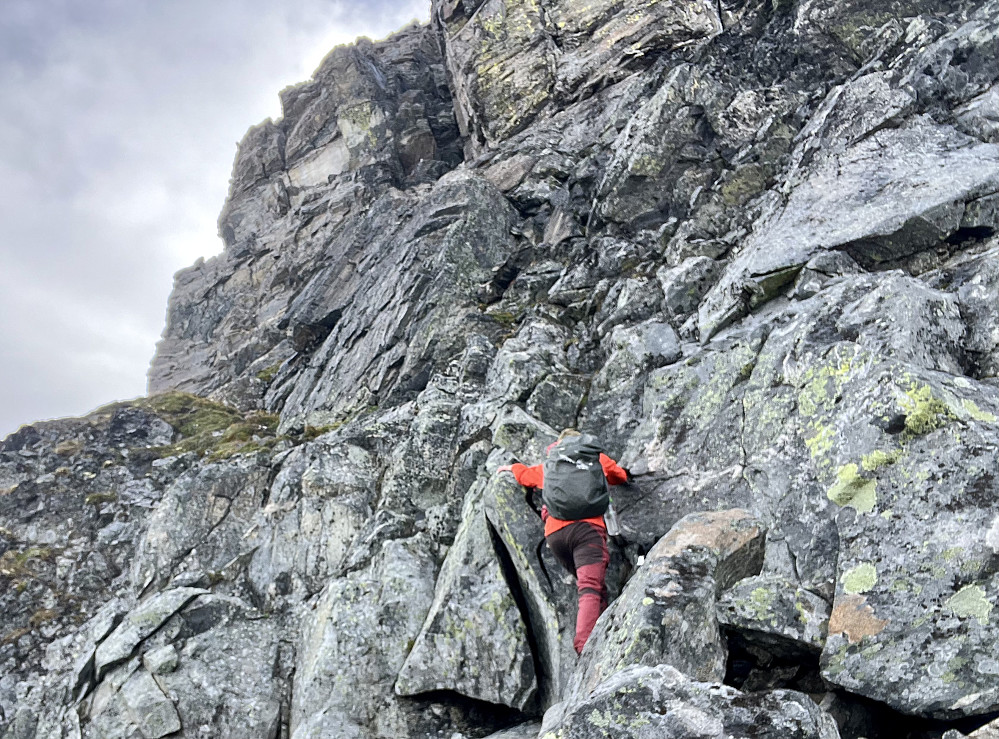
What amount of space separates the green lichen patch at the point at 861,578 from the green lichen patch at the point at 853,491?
102 centimetres

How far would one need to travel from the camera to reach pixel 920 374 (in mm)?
10297

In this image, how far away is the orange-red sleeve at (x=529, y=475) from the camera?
13.4 metres

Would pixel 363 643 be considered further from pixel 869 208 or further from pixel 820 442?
pixel 869 208

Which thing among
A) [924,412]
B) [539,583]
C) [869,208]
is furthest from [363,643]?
[869,208]

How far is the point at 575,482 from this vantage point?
39.1ft

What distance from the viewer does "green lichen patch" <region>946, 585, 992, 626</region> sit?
24.9 ft

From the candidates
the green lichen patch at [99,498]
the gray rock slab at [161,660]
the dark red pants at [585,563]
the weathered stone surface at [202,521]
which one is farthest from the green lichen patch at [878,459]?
the green lichen patch at [99,498]

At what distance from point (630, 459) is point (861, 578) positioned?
6302mm

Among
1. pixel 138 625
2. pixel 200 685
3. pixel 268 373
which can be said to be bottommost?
pixel 200 685

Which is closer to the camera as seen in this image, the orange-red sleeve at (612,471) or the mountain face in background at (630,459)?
the mountain face in background at (630,459)

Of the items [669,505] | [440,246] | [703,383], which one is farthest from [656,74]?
[669,505]

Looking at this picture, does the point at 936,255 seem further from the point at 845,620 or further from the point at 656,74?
the point at 656,74

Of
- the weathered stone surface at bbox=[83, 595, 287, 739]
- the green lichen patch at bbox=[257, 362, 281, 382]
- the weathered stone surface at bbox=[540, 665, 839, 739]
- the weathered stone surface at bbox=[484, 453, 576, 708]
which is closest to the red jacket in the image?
the weathered stone surface at bbox=[484, 453, 576, 708]

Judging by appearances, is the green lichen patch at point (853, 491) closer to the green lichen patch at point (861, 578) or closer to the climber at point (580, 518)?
the green lichen patch at point (861, 578)
